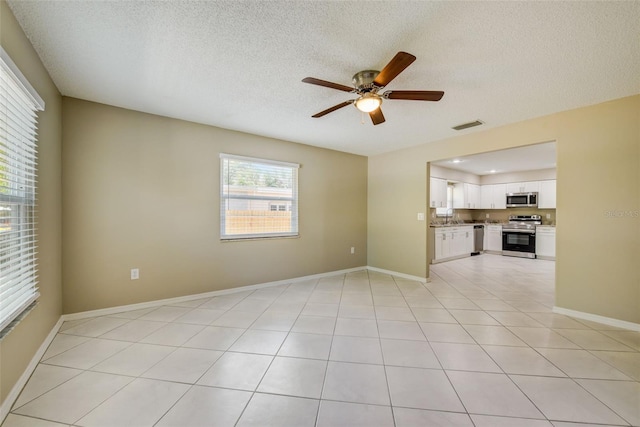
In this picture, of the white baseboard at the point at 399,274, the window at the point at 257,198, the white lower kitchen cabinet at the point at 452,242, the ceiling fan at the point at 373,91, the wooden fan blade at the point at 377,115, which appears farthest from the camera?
the white lower kitchen cabinet at the point at 452,242

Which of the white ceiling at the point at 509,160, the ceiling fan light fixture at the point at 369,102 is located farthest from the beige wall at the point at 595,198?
the ceiling fan light fixture at the point at 369,102

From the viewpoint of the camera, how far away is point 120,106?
287 cm

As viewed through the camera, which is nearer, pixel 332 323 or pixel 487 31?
pixel 487 31

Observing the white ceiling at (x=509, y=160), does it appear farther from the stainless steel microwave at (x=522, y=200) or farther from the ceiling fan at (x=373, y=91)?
the ceiling fan at (x=373, y=91)

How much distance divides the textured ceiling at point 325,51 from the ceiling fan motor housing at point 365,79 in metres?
0.07

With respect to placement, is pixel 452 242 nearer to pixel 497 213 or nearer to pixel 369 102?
pixel 497 213

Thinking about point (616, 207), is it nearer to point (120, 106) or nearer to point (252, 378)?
point (252, 378)

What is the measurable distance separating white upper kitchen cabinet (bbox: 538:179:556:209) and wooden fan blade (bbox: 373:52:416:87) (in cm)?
710

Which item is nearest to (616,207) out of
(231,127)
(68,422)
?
(231,127)

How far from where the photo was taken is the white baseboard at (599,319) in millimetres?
2537

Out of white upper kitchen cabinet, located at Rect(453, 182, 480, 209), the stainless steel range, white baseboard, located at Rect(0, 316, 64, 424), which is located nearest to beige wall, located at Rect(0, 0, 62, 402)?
white baseboard, located at Rect(0, 316, 64, 424)

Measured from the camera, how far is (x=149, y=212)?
120 inches

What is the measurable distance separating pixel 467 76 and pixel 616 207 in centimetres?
222

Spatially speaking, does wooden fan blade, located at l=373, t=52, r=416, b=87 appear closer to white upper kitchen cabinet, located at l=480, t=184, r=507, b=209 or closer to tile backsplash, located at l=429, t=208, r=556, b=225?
tile backsplash, located at l=429, t=208, r=556, b=225
